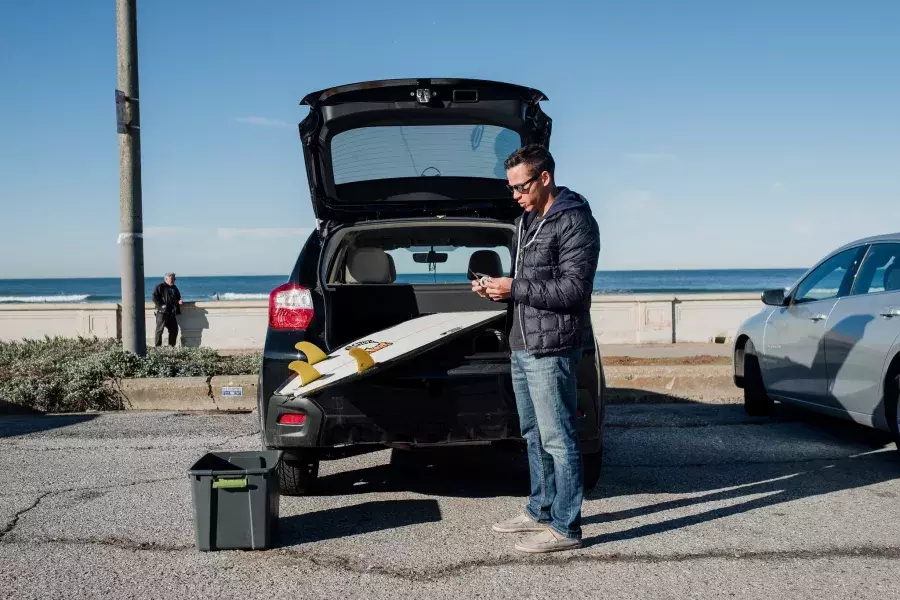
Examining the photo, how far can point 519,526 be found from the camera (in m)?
4.30

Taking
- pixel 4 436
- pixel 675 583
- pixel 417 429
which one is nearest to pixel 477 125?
pixel 417 429

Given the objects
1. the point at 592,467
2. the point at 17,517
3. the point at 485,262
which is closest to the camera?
the point at 17,517

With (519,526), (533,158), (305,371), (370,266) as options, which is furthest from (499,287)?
(370,266)

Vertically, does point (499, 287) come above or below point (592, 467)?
above

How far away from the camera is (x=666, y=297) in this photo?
56.5 feet

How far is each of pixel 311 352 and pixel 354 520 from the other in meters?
0.92

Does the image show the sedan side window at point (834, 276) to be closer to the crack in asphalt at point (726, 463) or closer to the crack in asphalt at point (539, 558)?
the crack in asphalt at point (726, 463)

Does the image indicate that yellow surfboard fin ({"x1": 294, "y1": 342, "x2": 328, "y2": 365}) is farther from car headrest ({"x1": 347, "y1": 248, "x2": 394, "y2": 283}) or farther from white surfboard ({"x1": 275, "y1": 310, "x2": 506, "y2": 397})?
car headrest ({"x1": 347, "y1": 248, "x2": 394, "y2": 283})

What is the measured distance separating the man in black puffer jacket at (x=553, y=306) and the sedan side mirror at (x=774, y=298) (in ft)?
11.6

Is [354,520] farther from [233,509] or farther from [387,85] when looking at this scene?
[387,85]

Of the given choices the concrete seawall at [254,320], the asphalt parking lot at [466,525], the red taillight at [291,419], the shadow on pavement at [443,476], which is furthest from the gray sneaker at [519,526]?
the concrete seawall at [254,320]

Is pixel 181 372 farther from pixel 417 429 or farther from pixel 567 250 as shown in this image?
pixel 567 250

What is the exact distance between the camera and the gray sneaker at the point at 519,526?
429cm

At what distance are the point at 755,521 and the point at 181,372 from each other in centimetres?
644
